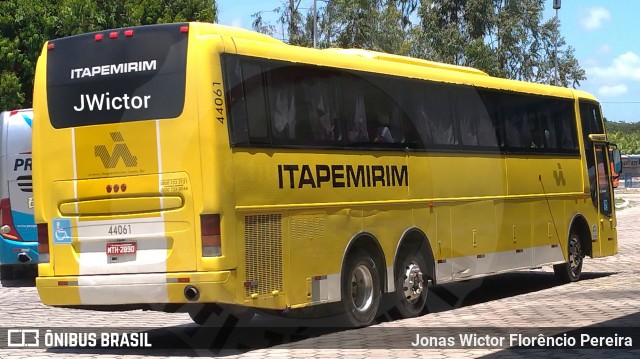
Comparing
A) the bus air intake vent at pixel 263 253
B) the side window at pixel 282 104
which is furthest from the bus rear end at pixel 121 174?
the side window at pixel 282 104

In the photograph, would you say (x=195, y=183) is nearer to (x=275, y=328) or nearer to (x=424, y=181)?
(x=275, y=328)

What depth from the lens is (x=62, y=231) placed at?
526 inches

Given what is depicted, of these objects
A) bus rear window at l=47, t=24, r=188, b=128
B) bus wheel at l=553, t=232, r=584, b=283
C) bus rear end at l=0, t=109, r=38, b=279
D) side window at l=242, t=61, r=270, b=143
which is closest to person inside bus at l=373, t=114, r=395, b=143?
side window at l=242, t=61, r=270, b=143

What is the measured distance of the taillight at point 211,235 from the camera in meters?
12.5

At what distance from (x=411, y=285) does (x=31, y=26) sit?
33.2 metres

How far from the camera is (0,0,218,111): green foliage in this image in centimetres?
4550

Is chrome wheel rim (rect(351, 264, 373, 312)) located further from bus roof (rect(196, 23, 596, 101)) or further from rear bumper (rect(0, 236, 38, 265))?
rear bumper (rect(0, 236, 38, 265))

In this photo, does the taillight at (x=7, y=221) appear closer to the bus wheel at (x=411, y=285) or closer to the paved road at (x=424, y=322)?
the paved road at (x=424, y=322)

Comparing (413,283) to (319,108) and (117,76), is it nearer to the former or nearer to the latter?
(319,108)

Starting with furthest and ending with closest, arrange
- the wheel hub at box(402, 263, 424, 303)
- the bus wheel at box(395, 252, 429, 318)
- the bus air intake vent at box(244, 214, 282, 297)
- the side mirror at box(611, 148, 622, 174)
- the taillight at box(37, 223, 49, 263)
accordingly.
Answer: the side mirror at box(611, 148, 622, 174) → the wheel hub at box(402, 263, 424, 303) → the bus wheel at box(395, 252, 429, 318) → the taillight at box(37, 223, 49, 263) → the bus air intake vent at box(244, 214, 282, 297)

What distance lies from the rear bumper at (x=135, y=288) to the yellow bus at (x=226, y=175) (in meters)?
0.02

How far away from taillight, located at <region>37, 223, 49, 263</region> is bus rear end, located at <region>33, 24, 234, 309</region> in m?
0.02

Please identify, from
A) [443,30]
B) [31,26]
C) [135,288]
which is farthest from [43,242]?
[443,30]

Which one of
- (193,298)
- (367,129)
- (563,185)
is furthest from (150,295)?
(563,185)
